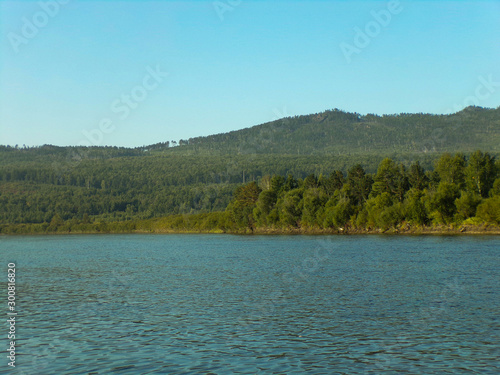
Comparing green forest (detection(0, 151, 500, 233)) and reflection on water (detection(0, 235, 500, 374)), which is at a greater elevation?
green forest (detection(0, 151, 500, 233))

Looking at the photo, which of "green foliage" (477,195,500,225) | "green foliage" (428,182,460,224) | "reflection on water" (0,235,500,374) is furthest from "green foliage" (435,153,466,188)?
"reflection on water" (0,235,500,374)

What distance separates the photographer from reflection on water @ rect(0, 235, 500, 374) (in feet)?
76.6

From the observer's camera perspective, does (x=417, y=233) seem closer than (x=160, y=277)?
No

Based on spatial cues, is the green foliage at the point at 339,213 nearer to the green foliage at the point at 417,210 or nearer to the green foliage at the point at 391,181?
the green foliage at the point at 391,181

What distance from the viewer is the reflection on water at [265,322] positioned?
23344mm

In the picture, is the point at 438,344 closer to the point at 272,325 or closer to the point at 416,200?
the point at 272,325

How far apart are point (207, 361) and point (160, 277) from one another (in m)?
34.2

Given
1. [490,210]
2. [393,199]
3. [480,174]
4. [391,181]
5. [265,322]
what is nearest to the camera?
[265,322]

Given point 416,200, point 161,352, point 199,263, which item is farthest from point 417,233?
point 161,352

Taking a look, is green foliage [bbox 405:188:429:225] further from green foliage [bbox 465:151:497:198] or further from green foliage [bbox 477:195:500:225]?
green foliage [bbox 465:151:497:198]

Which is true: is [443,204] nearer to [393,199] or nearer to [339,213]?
[393,199]

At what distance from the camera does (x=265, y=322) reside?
31859 mm

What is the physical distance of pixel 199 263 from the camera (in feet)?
243

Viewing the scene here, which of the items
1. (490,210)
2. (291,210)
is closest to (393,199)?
(490,210)
